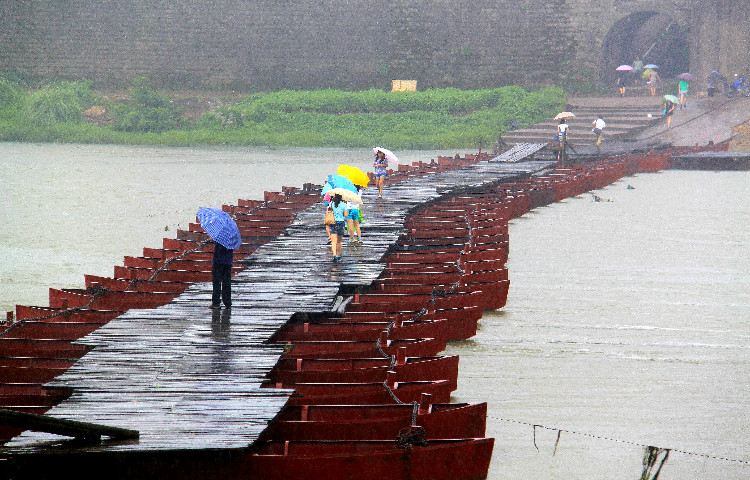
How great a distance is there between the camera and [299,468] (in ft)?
31.3

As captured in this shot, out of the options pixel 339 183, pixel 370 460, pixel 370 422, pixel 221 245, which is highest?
pixel 339 183

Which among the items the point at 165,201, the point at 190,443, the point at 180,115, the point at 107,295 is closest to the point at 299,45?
the point at 180,115

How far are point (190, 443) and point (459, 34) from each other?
44.5 metres

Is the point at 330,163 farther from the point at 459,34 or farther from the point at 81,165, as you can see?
the point at 459,34

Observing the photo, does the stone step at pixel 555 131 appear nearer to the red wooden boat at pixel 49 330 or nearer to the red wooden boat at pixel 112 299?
the red wooden boat at pixel 112 299

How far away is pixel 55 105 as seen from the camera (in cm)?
5016

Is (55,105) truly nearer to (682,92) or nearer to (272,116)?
(272,116)

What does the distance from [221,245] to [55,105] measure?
124 ft

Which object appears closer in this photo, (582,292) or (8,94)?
(582,292)

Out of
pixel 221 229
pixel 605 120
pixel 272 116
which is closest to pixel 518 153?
pixel 605 120

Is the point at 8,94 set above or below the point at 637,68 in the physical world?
below

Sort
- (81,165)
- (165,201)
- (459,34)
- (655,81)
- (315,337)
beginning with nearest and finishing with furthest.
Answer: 1. (315,337)
2. (165,201)
3. (81,165)
4. (655,81)
5. (459,34)

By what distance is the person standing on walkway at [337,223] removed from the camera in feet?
56.3

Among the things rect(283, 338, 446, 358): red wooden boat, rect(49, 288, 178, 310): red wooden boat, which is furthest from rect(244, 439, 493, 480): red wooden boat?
rect(49, 288, 178, 310): red wooden boat
